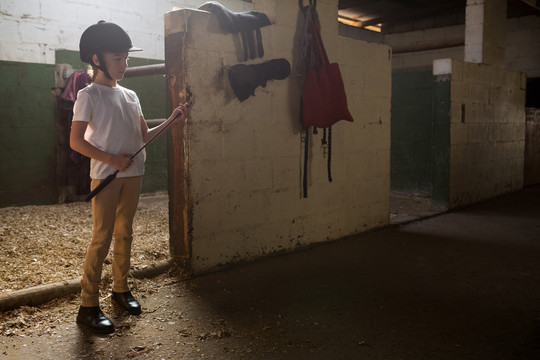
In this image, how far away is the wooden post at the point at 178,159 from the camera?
318cm

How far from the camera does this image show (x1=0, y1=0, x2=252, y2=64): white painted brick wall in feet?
18.8

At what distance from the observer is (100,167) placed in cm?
249

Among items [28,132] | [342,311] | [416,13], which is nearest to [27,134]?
[28,132]

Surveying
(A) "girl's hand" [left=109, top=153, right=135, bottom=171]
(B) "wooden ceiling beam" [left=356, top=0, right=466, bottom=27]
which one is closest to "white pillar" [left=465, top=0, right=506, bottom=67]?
(B) "wooden ceiling beam" [left=356, top=0, right=466, bottom=27]

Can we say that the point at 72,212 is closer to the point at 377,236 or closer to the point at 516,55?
the point at 377,236

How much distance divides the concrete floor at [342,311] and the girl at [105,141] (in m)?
0.28

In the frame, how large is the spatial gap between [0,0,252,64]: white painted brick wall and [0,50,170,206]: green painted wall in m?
0.18

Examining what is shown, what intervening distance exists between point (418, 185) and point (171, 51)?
522 cm

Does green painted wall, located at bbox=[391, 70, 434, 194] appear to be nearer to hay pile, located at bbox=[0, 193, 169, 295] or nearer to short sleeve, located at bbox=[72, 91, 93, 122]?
hay pile, located at bbox=[0, 193, 169, 295]

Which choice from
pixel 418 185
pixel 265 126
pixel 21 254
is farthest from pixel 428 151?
pixel 21 254

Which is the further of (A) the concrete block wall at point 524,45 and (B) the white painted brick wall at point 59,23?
(A) the concrete block wall at point 524,45

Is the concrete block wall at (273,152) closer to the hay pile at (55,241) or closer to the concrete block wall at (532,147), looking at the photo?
the hay pile at (55,241)

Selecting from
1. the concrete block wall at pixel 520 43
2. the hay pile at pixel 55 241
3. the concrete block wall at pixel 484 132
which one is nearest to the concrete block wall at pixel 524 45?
the concrete block wall at pixel 520 43

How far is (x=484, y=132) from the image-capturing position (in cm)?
671
